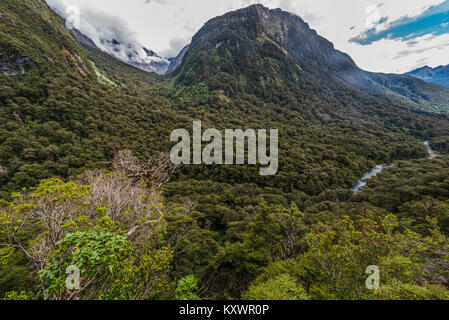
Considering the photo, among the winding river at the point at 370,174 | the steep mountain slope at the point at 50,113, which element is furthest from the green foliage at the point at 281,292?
the winding river at the point at 370,174

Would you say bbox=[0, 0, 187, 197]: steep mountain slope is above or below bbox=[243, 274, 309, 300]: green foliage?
above

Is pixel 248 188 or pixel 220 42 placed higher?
pixel 220 42

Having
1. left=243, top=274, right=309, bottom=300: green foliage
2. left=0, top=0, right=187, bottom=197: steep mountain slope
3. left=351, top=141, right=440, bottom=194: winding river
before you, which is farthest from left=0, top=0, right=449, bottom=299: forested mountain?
left=351, top=141, right=440, bottom=194: winding river

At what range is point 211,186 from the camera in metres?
44.7

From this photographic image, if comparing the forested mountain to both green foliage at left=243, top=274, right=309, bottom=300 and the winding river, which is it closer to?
green foliage at left=243, top=274, right=309, bottom=300

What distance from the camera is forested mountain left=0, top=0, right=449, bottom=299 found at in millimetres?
7762

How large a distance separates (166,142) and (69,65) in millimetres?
71969

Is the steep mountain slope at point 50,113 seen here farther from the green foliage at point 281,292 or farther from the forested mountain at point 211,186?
the green foliage at point 281,292

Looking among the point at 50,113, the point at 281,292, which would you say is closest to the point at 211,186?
the point at 281,292

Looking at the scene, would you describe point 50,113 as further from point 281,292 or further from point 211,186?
point 281,292

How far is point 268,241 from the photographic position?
18188mm

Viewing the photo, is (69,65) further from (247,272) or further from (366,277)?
(366,277)
